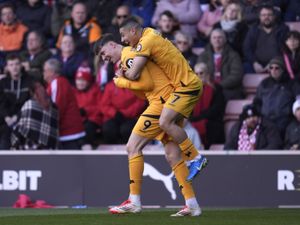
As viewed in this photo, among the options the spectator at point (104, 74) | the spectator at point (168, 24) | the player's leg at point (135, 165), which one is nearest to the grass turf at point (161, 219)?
the player's leg at point (135, 165)

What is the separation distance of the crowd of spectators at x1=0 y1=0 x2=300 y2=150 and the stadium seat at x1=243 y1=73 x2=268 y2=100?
0.16 m

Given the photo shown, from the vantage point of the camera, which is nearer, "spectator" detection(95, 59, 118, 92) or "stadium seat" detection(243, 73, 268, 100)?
"stadium seat" detection(243, 73, 268, 100)

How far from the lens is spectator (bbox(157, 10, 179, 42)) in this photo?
658 inches

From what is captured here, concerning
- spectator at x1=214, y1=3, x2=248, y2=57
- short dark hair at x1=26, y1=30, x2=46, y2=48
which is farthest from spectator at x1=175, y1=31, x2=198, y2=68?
short dark hair at x1=26, y1=30, x2=46, y2=48

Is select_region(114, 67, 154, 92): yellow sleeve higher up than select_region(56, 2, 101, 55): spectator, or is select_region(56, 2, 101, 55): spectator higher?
select_region(56, 2, 101, 55): spectator

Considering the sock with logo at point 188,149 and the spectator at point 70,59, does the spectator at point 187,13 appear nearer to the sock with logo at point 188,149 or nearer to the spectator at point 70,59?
the spectator at point 70,59

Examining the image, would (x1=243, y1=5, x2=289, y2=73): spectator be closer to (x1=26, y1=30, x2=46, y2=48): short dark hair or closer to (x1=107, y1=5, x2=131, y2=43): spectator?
(x1=107, y1=5, x2=131, y2=43): spectator

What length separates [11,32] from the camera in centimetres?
1834

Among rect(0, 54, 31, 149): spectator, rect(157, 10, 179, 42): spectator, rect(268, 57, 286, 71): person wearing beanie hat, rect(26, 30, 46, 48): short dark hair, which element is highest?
rect(157, 10, 179, 42): spectator

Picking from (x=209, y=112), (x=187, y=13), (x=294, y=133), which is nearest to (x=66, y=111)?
(x=209, y=112)

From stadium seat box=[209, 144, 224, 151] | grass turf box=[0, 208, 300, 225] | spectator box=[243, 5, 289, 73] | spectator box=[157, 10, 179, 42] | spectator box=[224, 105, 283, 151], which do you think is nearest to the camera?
grass turf box=[0, 208, 300, 225]

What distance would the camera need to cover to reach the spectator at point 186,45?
642 inches

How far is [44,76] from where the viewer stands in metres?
16.3

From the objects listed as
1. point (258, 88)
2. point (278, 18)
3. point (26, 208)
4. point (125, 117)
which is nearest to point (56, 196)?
point (26, 208)
